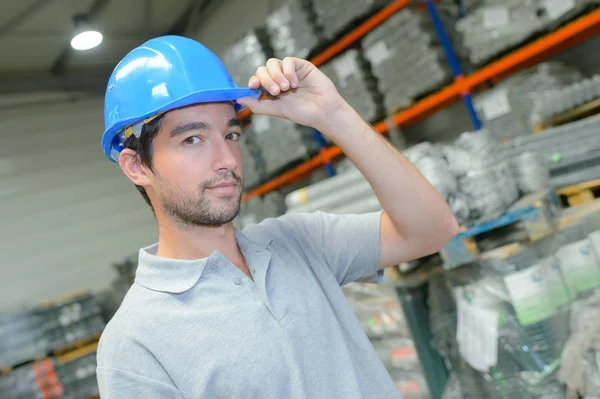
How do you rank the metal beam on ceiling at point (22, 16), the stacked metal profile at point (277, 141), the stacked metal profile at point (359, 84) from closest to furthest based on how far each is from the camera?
the stacked metal profile at point (359, 84) → the stacked metal profile at point (277, 141) → the metal beam on ceiling at point (22, 16)

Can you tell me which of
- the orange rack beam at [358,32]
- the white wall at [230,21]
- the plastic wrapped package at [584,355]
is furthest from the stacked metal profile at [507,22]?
the white wall at [230,21]

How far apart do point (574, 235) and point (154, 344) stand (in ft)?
7.78

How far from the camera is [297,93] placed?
A: 172 cm

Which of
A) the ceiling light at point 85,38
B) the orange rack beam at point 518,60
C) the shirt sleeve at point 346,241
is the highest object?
the ceiling light at point 85,38

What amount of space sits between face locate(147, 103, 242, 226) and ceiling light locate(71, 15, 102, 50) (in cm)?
459

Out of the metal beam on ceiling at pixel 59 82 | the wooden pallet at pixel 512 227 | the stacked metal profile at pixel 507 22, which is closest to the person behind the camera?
the wooden pallet at pixel 512 227

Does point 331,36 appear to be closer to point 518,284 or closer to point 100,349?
point 518,284

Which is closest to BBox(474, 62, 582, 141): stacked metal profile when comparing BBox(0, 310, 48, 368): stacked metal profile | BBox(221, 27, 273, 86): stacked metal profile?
BBox(221, 27, 273, 86): stacked metal profile

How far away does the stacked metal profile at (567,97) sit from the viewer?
3514 millimetres

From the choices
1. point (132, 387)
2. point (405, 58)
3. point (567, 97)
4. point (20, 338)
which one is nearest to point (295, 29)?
point (405, 58)

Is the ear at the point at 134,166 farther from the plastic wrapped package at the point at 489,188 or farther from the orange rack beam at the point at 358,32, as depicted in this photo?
the orange rack beam at the point at 358,32

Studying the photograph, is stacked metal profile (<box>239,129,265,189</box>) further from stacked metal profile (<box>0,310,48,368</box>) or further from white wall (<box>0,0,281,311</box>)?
stacked metal profile (<box>0,310,48,368</box>)

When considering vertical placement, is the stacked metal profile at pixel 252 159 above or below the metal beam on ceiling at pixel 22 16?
below

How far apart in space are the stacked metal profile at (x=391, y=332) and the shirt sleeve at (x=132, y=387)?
7.47ft
